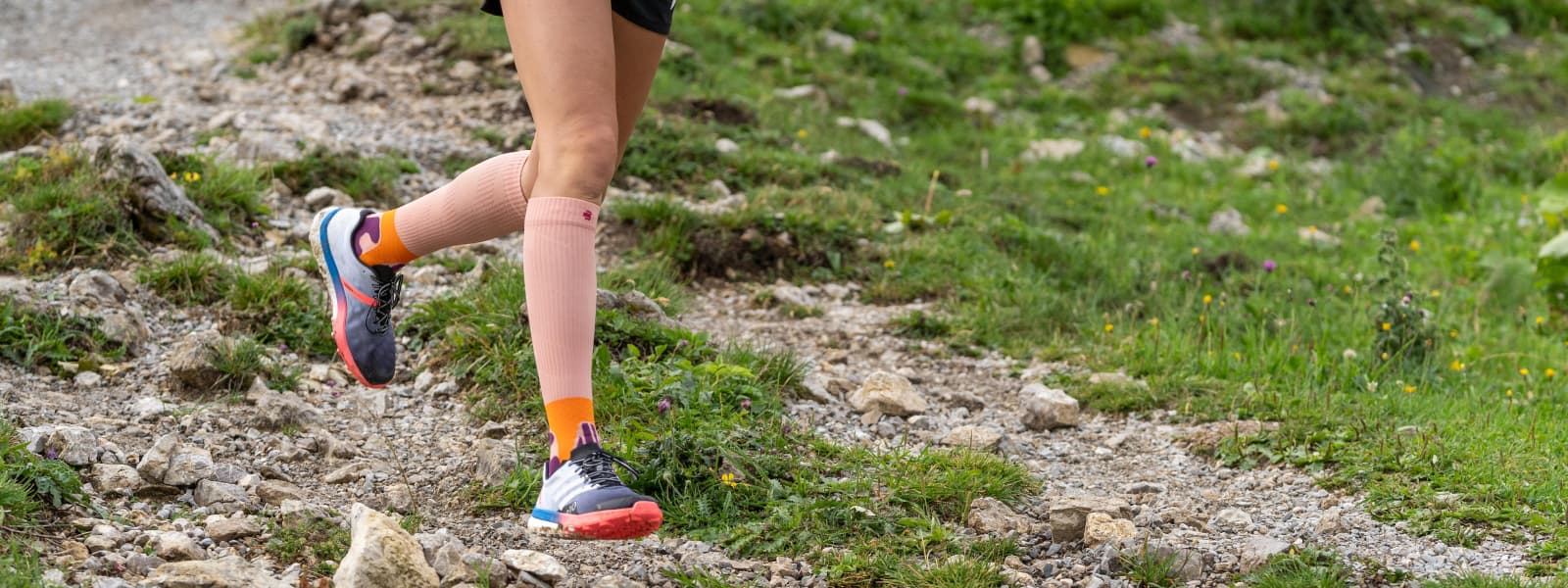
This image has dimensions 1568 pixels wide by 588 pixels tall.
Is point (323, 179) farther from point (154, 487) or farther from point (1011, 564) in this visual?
point (1011, 564)

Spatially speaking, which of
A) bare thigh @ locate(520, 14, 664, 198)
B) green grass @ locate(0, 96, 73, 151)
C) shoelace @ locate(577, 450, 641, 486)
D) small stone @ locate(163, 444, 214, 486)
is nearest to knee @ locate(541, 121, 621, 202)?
bare thigh @ locate(520, 14, 664, 198)

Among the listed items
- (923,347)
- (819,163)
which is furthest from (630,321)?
(819,163)

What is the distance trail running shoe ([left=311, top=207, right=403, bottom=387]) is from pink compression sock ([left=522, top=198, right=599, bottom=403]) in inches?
28.3

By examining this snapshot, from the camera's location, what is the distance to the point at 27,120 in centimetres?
588

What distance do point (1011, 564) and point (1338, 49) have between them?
827cm

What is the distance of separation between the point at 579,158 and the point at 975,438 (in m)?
1.66

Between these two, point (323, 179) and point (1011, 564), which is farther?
point (323, 179)

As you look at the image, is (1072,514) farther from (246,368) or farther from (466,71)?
(466,71)

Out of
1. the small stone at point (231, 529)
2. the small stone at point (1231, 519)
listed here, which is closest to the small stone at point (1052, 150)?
the small stone at point (1231, 519)

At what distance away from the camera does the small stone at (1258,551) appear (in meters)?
3.15

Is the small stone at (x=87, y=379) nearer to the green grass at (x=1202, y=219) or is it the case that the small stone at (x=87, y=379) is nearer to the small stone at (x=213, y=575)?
the small stone at (x=213, y=575)

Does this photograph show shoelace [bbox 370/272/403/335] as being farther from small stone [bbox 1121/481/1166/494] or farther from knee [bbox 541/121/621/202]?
small stone [bbox 1121/481/1166/494]

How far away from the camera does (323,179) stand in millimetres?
5668

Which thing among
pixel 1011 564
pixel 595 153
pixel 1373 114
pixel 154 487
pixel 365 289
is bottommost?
pixel 1373 114
